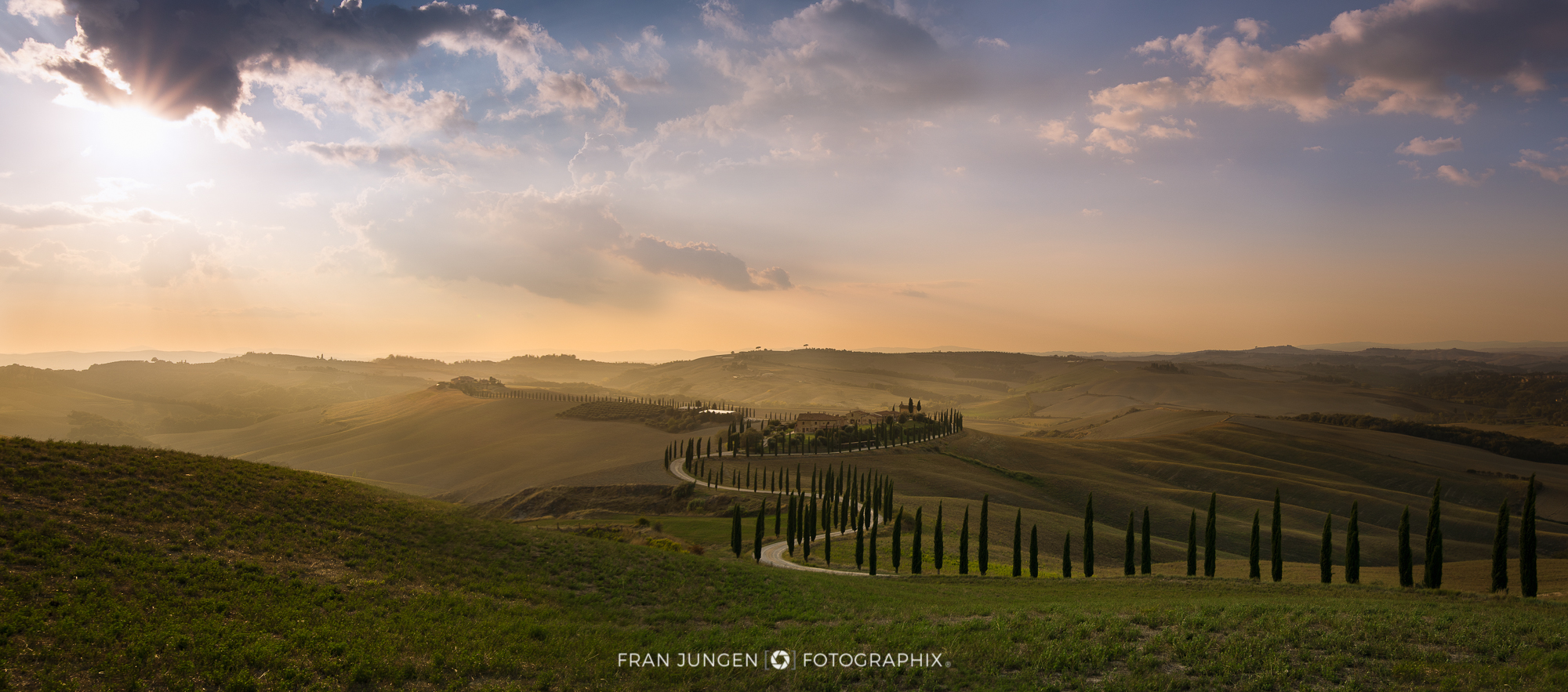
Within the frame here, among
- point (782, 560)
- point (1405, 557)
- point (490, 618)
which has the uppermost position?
point (490, 618)

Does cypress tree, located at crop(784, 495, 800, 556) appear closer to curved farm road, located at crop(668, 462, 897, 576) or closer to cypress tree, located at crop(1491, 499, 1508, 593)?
curved farm road, located at crop(668, 462, 897, 576)

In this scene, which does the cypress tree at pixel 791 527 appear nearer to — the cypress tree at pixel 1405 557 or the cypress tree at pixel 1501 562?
the cypress tree at pixel 1405 557

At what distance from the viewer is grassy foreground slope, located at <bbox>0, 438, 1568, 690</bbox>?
657 inches

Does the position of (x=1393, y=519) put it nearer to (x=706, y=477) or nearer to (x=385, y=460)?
(x=706, y=477)

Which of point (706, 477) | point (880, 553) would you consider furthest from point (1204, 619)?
point (706, 477)

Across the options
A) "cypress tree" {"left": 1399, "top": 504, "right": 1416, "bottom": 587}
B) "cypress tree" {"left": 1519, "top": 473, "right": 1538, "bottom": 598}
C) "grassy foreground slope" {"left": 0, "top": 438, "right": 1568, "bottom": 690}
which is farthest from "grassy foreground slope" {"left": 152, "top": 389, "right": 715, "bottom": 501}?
"cypress tree" {"left": 1519, "top": 473, "right": 1538, "bottom": 598}

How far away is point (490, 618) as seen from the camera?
22609 millimetres

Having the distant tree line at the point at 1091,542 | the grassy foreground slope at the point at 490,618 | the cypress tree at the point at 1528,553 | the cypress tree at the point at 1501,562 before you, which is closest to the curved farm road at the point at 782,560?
the distant tree line at the point at 1091,542

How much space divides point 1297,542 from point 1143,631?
3197 inches

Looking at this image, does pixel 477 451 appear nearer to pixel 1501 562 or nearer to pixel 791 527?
pixel 791 527

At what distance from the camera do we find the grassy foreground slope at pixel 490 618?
16.7 metres

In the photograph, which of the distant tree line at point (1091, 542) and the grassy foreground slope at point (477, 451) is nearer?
the distant tree line at point (1091, 542)

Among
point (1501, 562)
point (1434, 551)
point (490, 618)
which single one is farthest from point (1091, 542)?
point (490, 618)

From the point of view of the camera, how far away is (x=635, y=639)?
874 inches
